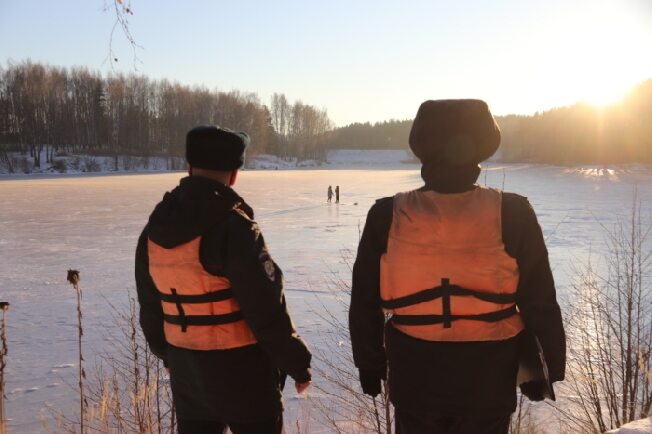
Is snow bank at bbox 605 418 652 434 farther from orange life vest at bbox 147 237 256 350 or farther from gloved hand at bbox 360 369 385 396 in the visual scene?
orange life vest at bbox 147 237 256 350

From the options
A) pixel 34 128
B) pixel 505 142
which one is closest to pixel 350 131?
pixel 505 142

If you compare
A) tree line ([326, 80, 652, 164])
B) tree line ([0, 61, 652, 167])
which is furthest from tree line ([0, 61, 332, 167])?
tree line ([326, 80, 652, 164])

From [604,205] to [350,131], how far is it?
108m

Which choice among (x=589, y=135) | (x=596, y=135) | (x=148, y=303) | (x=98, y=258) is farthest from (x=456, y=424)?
(x=589, y=135)

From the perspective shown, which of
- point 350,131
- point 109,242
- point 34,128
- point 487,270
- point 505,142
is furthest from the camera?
point 350,131

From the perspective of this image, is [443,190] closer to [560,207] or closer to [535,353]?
[535,353]

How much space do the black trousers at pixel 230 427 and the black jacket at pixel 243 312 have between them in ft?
0.08

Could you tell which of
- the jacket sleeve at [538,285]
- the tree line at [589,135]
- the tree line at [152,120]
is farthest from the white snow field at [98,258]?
the tree line at [589,135]

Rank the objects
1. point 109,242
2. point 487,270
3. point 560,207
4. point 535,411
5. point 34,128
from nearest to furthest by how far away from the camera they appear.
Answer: point 487,270 → point 535,411 → point 109,242 → point 560,207 → point 34,128

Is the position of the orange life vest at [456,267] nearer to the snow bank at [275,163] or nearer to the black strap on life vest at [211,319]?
the black strap on life vest at [211,319]

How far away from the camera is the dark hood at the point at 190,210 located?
1828 mm

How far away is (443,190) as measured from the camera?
5.82 ft

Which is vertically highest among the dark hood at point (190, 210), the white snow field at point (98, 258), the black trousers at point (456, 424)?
the dark hood at point (190, 210)

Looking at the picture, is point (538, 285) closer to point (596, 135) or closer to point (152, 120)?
point (152, 120)
